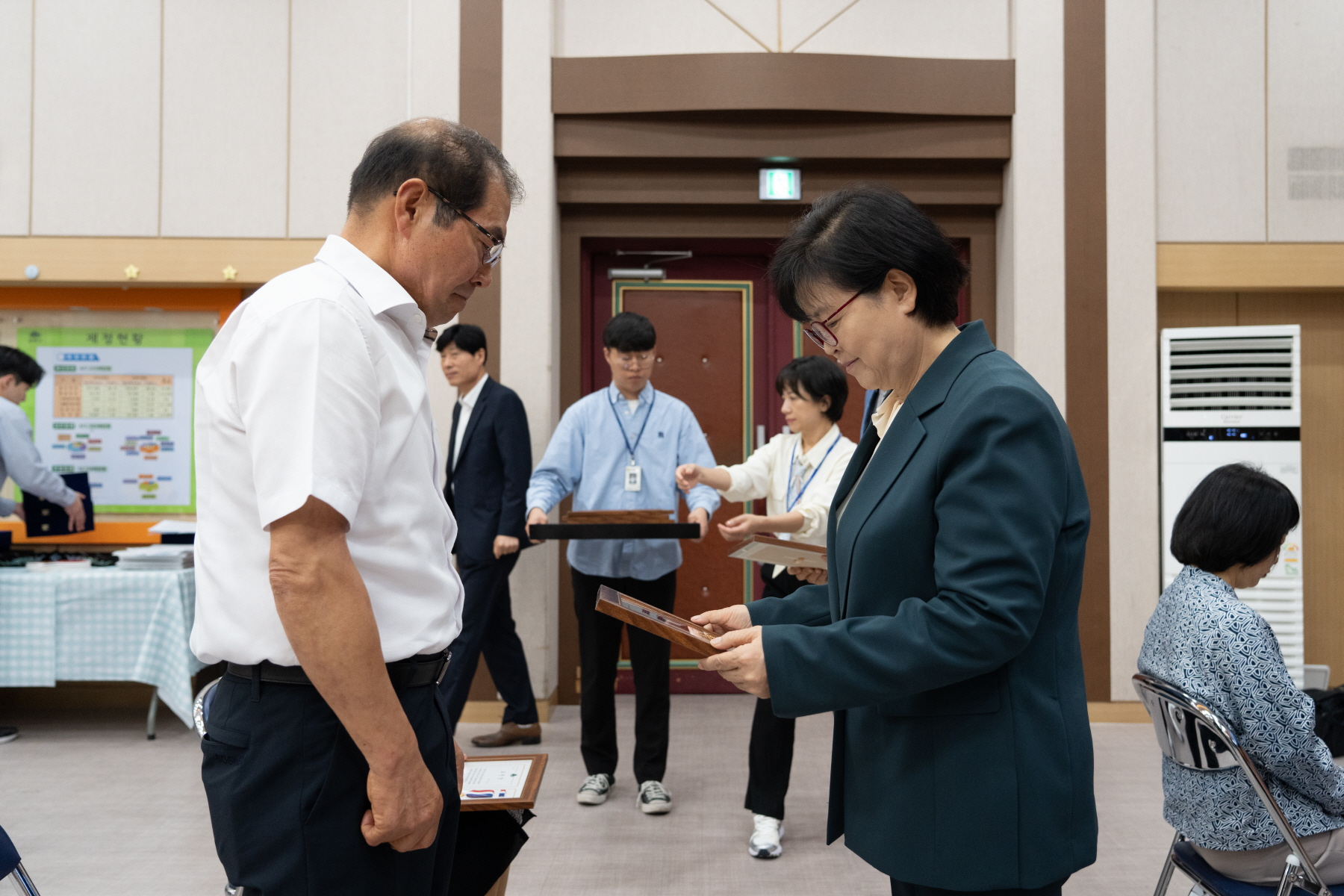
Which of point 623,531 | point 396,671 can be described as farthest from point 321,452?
point 623,531

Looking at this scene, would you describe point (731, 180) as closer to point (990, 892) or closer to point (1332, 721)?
point (1332, 721)

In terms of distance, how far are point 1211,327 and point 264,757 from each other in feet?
15.6

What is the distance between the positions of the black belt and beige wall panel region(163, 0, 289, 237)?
4.21 metres

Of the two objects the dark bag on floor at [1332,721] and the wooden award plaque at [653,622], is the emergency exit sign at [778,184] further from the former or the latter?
the wooden award plaque at [653,622]

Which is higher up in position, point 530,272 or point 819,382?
point 530,272

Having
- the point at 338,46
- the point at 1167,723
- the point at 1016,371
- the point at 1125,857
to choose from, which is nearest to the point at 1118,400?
the point at 1125,857

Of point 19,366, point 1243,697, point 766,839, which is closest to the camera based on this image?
point 1243,697

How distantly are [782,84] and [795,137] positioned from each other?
278 mm

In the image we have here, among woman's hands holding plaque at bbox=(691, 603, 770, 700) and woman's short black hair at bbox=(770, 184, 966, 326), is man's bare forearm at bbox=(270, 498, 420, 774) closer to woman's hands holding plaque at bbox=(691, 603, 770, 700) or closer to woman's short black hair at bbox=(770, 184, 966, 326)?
woman's hands holding plaque at bbox=(691, 603, 770, 700)

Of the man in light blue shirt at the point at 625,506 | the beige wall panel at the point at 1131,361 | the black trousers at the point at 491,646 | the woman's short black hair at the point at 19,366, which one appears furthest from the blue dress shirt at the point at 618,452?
the woman's short black hair at the point at 19,366

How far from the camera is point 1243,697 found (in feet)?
5.90

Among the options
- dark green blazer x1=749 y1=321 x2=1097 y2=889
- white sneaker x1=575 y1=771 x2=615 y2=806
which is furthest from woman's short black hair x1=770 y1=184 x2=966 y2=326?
white sneaker x1=575 y1=771 x2=615 y2=806

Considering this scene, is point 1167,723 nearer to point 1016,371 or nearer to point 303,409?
point 1016,371

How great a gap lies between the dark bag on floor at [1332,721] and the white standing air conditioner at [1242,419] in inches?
54.7
